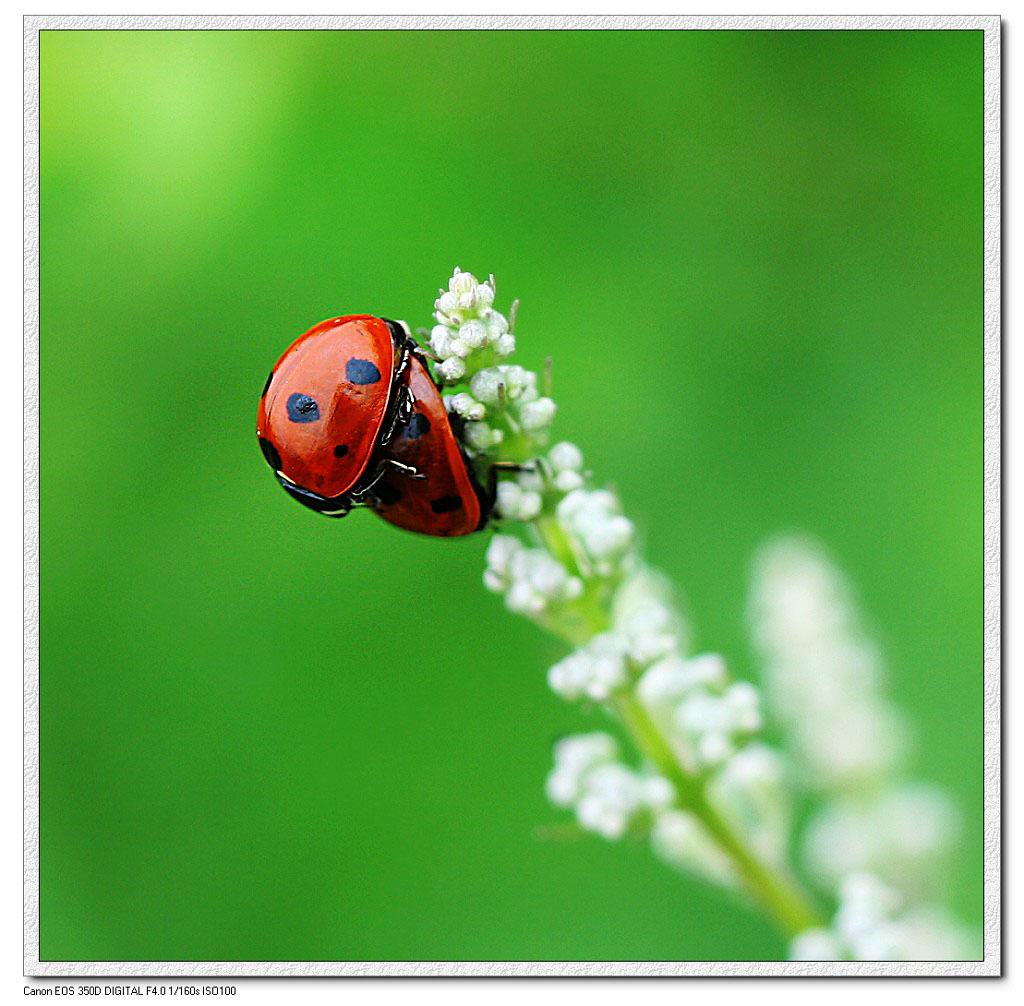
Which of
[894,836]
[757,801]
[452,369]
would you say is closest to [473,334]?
[452,369]

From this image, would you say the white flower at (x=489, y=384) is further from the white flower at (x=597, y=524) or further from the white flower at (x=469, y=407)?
the white flower at (x=597, y=524)

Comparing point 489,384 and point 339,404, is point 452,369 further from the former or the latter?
point 339,404

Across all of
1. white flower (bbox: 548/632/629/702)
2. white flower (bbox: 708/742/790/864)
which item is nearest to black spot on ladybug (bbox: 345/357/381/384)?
white flower (bbox: 548/632/629/702)

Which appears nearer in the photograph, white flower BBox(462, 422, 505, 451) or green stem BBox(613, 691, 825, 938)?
white flower BBox(462, 422, 505, 451)

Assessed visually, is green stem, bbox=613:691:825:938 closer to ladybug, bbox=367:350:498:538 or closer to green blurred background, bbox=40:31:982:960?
ladybug, bbox=367:350:498:538

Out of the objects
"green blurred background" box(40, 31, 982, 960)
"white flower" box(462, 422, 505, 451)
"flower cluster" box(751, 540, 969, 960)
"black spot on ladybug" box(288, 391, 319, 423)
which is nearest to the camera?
"white flower" box(462, 422, 505, 451)

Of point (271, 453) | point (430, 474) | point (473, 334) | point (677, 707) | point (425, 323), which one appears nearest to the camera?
point (473, 334)

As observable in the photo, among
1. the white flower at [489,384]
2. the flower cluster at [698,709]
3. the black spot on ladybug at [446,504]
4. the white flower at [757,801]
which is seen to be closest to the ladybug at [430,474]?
the black spot on ladybug at [446,504]
